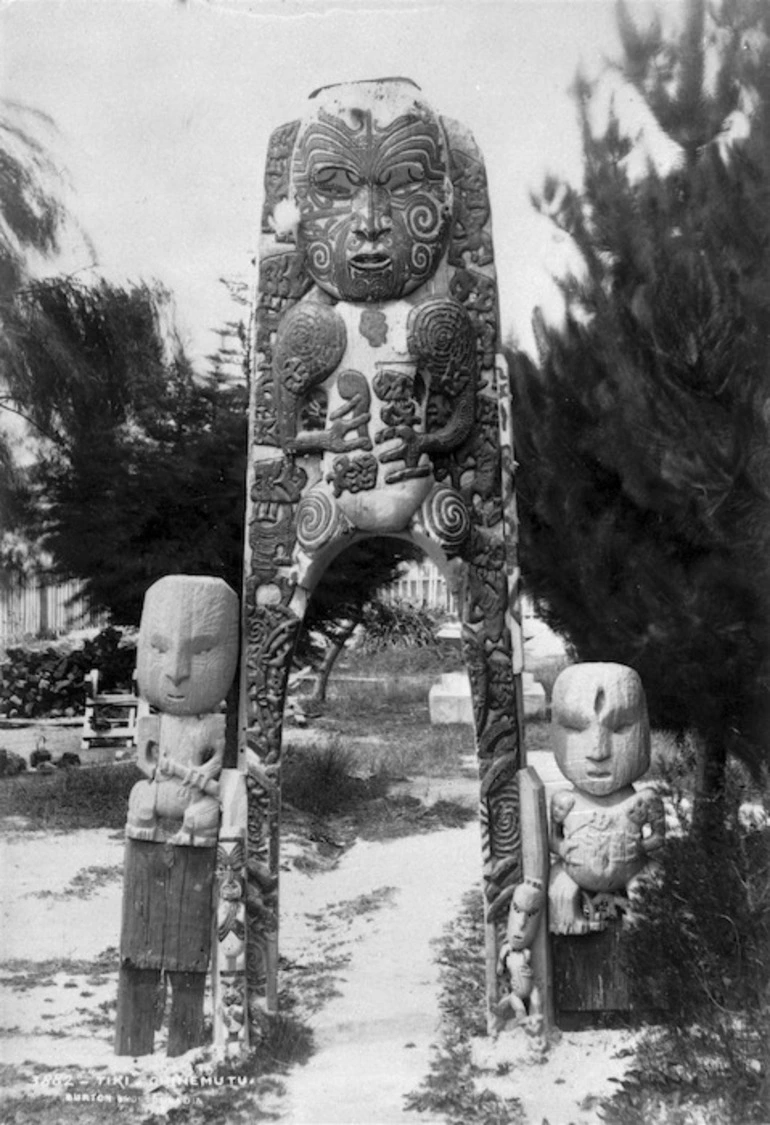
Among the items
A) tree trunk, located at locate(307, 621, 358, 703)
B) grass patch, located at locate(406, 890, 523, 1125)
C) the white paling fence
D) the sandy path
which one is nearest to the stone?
tree trunk, located at locate(307, 621, 358, 703)

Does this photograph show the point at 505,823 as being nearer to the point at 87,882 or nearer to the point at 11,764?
the point at 87,882

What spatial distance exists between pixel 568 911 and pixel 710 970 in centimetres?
97

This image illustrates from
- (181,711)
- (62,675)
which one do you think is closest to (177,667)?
(181,711)

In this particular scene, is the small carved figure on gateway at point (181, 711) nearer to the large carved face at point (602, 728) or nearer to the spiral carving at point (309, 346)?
the spiral carving at point (309, 346)

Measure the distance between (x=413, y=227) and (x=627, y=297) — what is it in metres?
2.58

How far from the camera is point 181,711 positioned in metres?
4.63

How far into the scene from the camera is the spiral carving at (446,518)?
4793 mm

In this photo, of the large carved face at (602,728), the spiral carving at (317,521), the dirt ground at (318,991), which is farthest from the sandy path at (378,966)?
the spiral carving at (317,521)

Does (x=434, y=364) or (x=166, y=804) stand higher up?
(x=434, y=364)

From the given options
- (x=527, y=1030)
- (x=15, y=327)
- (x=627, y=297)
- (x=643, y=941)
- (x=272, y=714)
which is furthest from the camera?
(x=15, y=327)

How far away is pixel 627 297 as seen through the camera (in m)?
6.93

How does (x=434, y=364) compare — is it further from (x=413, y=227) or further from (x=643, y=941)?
(x=643, y=941)

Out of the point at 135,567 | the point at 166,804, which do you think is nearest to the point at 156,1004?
the point at 166,804

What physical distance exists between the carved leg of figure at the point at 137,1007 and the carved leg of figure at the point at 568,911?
5.61 ft
